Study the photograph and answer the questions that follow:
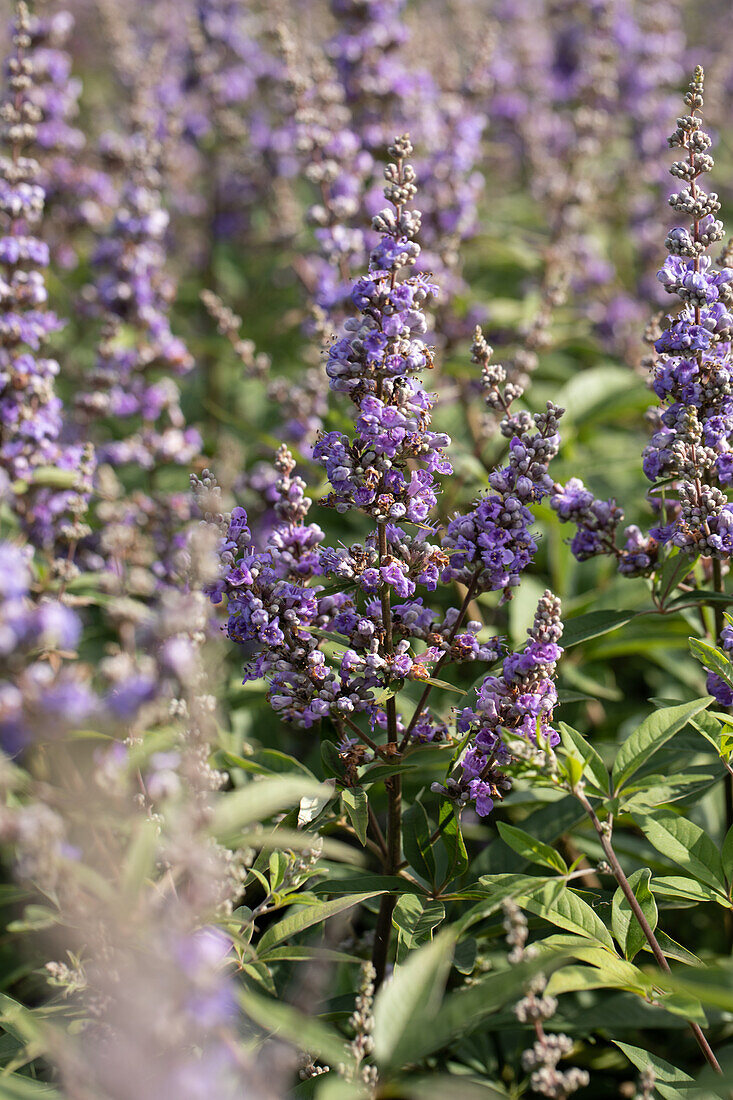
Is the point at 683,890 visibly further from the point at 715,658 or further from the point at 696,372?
the point at 696,372

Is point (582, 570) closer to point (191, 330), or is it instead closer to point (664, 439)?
point (664, 439)

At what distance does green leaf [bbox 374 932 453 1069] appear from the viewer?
1604mm

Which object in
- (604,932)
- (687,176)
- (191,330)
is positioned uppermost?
(191,330)

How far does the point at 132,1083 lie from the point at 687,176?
8.06ft

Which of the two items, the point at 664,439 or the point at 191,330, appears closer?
the point at 664,439

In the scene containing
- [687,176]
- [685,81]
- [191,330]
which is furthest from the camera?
[685,81]

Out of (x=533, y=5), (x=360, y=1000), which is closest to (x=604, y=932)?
(x=360, y=1000)

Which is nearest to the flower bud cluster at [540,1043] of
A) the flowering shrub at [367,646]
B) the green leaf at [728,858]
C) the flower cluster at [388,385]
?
the flowering shrub at [367,646]

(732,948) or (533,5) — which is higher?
(533,5)

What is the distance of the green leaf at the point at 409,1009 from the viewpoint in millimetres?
1604

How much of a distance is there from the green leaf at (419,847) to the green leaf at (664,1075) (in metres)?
0.63

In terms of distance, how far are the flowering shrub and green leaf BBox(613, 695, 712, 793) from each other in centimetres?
1

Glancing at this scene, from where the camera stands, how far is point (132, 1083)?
1.31 metres

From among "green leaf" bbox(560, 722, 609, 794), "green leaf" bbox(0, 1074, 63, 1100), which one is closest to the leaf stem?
"green leaf" bbox(560, 722, 609, 794)
